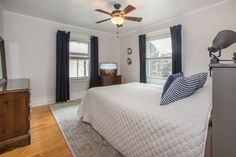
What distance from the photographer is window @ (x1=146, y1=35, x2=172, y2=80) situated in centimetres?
396

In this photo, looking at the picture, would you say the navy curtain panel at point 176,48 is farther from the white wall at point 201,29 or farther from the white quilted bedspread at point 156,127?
the white quilted bedspread at point 156,127

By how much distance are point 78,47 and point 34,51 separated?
1.32 meters

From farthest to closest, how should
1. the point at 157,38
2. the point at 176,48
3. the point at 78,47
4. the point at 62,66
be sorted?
1. the point at 78,47
2. the point at 157,38
3. the point at 62,66
4. the point at 176,48

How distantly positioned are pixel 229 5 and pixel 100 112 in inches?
126

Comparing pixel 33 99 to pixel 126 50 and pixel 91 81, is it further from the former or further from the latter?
pixel 126 50

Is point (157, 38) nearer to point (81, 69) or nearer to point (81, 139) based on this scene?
point (81, 69)

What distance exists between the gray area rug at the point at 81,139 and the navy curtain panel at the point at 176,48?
2.54 metres

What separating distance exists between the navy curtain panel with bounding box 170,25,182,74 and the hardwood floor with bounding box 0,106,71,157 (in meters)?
3.02

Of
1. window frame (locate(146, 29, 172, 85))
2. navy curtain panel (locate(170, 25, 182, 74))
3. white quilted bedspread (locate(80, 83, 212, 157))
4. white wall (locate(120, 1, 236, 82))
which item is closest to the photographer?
white quilted bedspread (locate(80, 83, 212, 157))

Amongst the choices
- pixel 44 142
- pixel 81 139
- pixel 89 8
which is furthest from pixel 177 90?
pixel 89 8

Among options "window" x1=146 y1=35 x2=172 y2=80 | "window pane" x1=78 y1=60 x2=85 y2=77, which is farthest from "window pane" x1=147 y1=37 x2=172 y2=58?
"window pane" x1=78 y1=60 x2=85 y2=77

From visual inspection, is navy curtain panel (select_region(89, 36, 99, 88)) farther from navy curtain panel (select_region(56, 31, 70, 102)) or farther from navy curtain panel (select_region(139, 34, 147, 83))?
navy curtain panel (select_region(139, 34, 147, 83))

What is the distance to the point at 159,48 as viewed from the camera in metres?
4.20

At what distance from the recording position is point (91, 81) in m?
4.65
